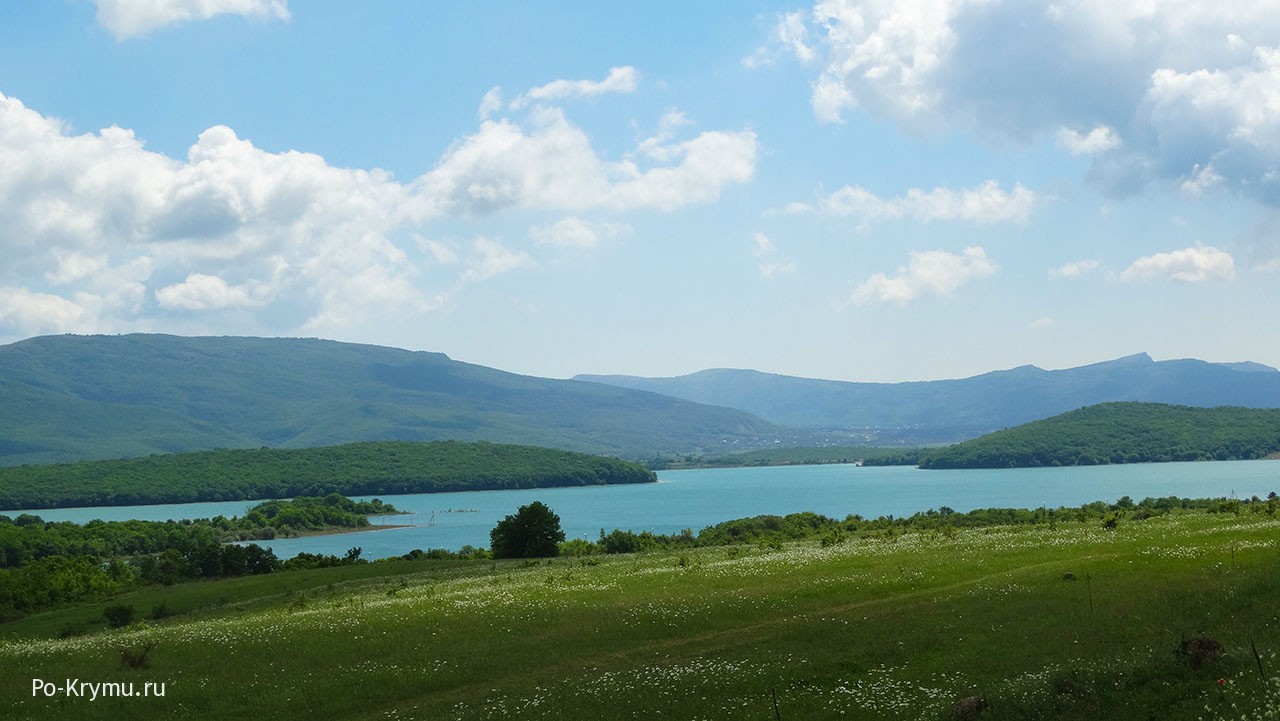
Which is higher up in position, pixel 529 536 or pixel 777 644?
pixel 777 644

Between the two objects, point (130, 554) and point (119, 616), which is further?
point (130, 554)

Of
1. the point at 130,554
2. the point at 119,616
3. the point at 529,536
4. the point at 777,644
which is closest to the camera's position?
the point at 777,644

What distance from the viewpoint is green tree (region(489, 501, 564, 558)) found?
64375 mm

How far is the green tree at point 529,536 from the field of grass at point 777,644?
25.0m

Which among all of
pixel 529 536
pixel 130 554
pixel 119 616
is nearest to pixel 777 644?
pixel 119 616

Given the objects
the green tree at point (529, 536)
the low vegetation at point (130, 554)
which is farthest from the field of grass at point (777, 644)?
the green tree at point (529, 536)

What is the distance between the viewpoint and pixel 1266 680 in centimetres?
1302

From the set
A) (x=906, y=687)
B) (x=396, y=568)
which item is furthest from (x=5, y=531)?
(x=906, y=687)

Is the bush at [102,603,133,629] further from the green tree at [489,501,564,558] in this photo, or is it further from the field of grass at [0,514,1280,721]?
the green tree at [489,501,564,558]

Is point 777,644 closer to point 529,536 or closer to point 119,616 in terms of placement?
point 119,616

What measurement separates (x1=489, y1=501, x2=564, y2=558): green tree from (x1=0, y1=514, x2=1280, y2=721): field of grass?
25.0m

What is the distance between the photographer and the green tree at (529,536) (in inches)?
2534

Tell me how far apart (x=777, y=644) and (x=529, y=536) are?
141ft

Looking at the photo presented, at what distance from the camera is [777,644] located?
23281 millimetres
